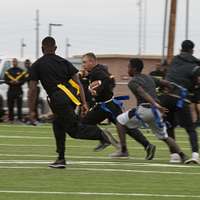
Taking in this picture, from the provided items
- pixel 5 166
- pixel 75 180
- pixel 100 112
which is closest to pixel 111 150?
pixel 100 112

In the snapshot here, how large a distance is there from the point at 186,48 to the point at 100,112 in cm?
230

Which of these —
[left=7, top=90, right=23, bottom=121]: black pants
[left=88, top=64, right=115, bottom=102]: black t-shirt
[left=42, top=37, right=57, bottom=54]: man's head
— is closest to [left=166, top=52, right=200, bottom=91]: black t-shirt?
[left=88, top=64, right=115, bottom=102]: black t-shirt

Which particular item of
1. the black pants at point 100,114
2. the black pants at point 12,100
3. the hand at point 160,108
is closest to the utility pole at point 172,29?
the black pants at point 12,100

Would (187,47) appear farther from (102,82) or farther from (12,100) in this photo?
(12,100)

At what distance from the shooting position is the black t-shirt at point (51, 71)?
44.1ft

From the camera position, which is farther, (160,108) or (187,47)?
(187,47)

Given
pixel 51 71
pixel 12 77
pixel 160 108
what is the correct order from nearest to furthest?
pixel 51 71, pixel 160 108, pixel 12 77

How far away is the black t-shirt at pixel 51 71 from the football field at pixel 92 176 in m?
1.24

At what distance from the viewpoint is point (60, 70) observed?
1348cm

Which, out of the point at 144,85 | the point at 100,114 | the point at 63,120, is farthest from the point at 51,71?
the point at 100,114

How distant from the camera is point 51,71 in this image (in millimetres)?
13445

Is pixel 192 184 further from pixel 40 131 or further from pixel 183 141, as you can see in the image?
pixel 40 131

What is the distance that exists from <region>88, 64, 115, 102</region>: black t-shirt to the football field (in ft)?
3.35

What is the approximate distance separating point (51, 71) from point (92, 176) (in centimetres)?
166
